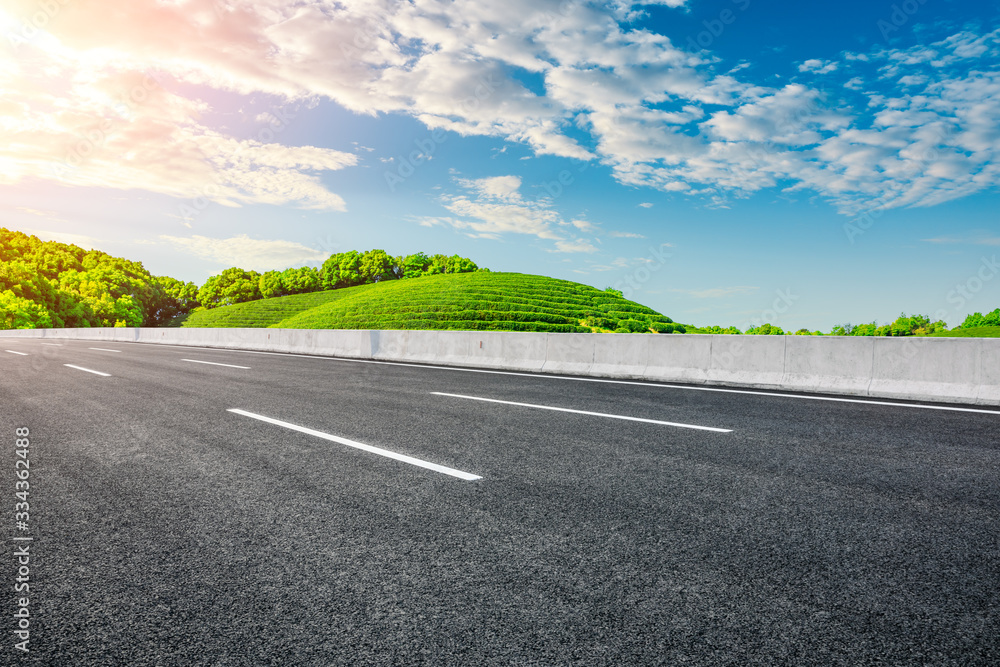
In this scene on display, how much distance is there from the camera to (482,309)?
61.1 m

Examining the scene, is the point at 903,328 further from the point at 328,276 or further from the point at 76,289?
the point at 76,289

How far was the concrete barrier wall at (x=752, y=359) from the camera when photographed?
848 cm

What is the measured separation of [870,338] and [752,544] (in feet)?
24.7

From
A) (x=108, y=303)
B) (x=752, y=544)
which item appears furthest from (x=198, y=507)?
(x=108, y=303)

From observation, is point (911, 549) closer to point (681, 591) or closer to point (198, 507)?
point (681, 591)

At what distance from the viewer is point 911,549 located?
3.11 metres

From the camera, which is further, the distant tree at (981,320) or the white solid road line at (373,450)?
the distant tree at (981,320)

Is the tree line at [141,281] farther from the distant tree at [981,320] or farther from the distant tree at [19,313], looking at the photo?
the distant tree at [981,320]

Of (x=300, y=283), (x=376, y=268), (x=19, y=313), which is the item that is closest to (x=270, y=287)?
(x=300, y=283)

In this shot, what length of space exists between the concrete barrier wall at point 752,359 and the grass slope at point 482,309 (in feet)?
126

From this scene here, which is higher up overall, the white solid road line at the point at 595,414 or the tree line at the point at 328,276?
the tree line at the point at 328,276

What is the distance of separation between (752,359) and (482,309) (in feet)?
168

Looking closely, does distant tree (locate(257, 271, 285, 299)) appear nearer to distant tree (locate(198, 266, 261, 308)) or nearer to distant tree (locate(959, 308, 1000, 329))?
distant tree (locate(198, 266, 261, 308))

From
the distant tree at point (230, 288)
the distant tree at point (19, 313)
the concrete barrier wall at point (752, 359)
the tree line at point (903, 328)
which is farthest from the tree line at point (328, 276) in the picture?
the concrete barrier wall at point (752, 359)
